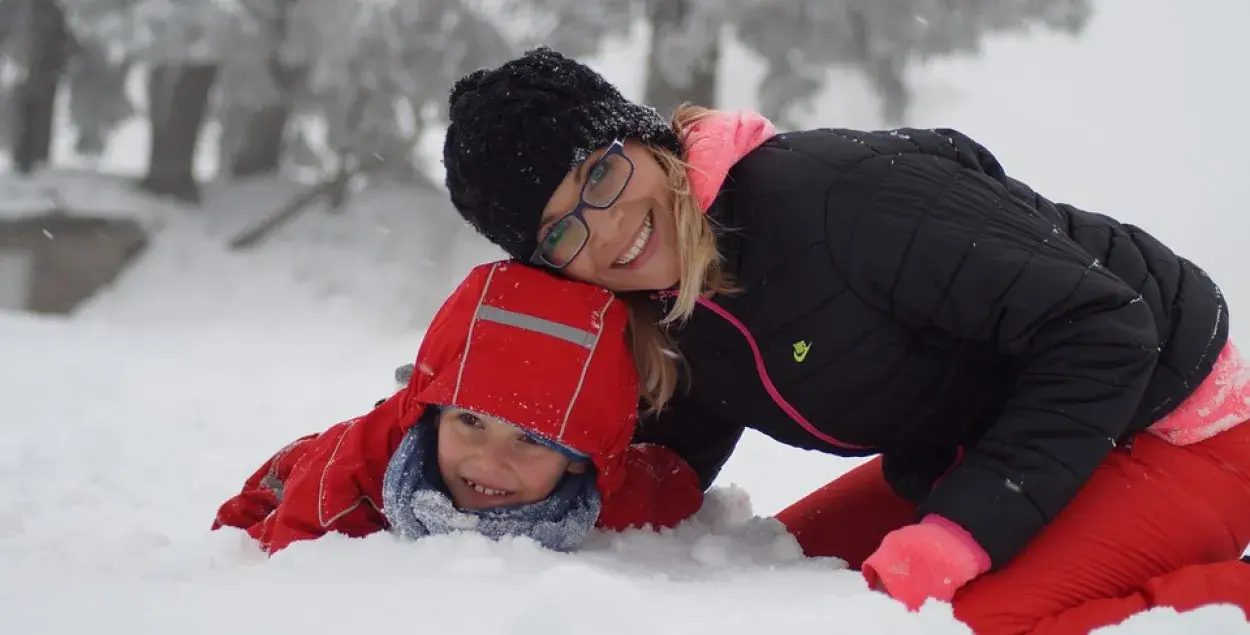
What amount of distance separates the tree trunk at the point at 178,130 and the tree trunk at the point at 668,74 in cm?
287

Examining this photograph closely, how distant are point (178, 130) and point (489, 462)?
5899 mm

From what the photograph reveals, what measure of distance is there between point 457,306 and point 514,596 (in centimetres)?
69

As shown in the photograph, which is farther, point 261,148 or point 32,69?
point 261,148

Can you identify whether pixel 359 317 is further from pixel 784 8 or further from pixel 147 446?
pixel 784 8

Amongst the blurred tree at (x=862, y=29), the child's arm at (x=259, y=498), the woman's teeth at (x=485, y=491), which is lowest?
the child's arm at (x=259, y=498)

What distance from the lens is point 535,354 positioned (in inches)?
72.2

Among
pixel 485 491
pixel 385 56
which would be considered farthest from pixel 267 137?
pixel 485 491

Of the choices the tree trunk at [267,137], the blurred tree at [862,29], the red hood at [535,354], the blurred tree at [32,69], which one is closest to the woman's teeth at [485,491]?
the red hood at [535,354]

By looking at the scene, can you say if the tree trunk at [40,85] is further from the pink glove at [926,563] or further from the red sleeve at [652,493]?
the pink glove at [926,563]

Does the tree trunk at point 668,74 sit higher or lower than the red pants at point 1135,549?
→ higher

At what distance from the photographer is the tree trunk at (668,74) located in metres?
6.12

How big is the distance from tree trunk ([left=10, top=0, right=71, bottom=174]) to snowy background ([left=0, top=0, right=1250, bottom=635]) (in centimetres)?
16

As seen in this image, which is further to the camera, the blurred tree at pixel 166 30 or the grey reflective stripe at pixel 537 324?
the blurred tree at pixel 166 30

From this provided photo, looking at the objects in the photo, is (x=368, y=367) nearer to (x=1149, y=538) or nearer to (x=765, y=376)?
(x=765, y=376)
